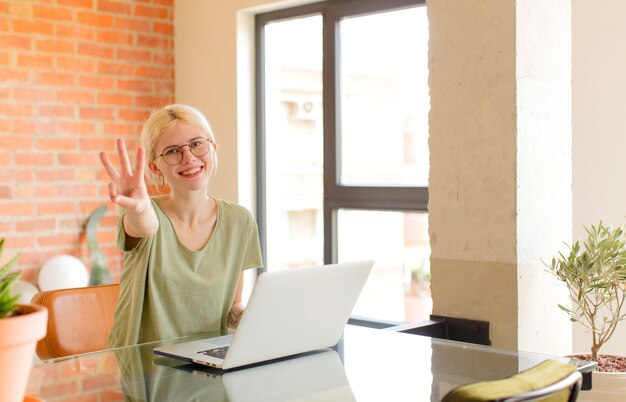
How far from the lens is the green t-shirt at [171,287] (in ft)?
7.32

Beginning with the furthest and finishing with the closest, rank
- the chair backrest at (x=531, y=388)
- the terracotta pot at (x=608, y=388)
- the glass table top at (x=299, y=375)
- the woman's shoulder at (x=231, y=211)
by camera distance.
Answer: the woman's shoulder at (x=231, y=211) < the terracotta pot at (x=608, y=388) < the glass table top at (x=299, y=375) < the chair backrest at (x=531, y=388)

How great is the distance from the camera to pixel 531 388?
1130 millimetres

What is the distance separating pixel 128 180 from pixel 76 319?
0.60 m

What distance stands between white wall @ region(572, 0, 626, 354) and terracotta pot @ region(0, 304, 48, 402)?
88.1 inches

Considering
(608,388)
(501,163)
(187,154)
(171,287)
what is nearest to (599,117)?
(501,163)

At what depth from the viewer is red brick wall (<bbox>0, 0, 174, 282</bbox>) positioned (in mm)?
3920

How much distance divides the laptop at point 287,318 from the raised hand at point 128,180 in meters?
0.35

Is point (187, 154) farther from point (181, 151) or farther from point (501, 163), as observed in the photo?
point (501, 163)

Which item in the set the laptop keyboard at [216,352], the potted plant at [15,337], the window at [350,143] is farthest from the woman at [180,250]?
the window at [350,143]

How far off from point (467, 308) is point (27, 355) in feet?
5.75

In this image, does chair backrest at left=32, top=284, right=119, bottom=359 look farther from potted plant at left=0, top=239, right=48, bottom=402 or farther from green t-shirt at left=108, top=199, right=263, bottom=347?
potted plant at left=0, top=239, right=48, bottom=402

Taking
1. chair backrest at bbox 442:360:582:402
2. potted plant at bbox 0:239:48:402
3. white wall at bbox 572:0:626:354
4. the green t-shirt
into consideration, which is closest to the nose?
the green t-shirt

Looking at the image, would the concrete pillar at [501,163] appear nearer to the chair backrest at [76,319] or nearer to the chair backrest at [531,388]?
the chair backrest at [76,319]

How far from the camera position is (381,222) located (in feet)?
13.1
